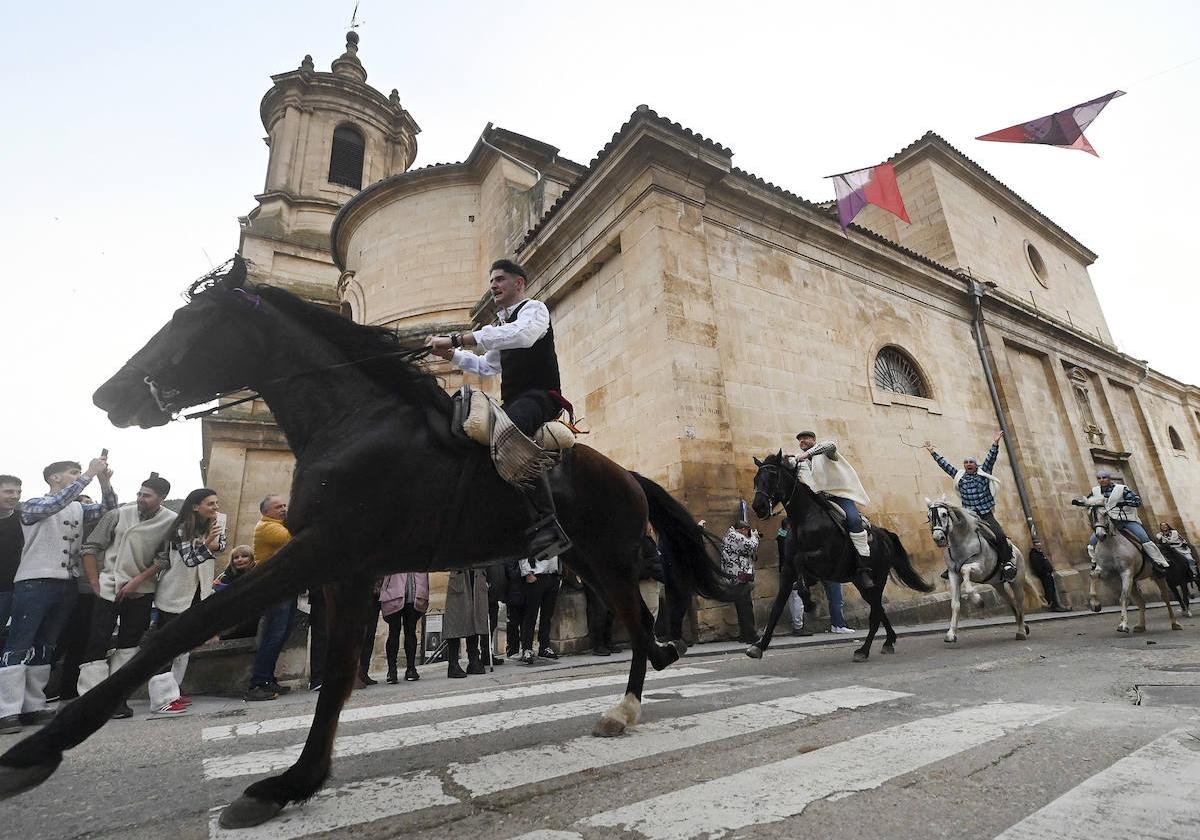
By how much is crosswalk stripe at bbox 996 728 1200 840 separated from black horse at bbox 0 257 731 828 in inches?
68.3

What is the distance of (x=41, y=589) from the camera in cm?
457

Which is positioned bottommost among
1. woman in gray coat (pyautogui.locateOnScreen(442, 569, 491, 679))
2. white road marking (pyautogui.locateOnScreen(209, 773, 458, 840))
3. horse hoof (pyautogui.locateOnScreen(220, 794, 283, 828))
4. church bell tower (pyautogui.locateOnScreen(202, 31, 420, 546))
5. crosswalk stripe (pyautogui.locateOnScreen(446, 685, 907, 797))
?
crosswalk stripe (pyautogui.locateOnScreen(446, 685, 907, 797))

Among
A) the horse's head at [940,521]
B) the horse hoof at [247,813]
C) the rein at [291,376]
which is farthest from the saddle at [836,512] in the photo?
the horse hoof at [247,813]

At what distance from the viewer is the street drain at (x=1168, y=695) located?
309 cm

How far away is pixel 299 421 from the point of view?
8.78ft

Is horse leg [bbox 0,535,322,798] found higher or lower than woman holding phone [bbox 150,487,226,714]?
lower

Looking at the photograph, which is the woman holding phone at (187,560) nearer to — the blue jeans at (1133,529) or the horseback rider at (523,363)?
the horseback rider at (523,363)

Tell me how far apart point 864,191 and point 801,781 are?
12.6 metres

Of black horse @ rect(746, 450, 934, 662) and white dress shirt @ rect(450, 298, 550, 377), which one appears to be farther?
black horse @ rect(746, 450, 934, 662)

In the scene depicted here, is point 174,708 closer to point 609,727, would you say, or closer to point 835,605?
point 609,727

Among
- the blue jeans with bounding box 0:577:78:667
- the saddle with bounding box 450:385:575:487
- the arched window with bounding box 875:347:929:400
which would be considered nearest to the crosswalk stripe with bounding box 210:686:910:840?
the saddle with bounding box 450:385:575:487

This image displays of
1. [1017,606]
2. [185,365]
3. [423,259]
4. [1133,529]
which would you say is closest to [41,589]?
[185,365]

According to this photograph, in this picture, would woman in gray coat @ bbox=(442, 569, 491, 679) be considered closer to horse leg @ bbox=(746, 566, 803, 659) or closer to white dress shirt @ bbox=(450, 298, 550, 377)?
horse leg @ bbox=(746, 566, 803, 659)

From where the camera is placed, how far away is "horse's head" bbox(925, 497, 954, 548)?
7.18m
